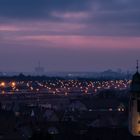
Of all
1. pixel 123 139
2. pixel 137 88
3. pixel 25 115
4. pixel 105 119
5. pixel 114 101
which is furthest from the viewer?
pixel 114 101

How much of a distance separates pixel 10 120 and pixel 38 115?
2636 cm

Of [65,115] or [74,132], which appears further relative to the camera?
[65,115]

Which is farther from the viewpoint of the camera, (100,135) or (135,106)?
(100,135)

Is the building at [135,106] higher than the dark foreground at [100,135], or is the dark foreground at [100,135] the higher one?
the building at [135,106]

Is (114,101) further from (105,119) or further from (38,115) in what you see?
(105,119)

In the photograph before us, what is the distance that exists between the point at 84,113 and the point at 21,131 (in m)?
28.4

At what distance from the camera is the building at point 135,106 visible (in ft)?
178

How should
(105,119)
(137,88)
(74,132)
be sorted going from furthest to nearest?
(105,119) < (74,132) < (137,88)

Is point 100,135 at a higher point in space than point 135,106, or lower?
lower

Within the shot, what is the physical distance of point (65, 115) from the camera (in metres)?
94.2

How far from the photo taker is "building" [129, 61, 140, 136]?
54.2 m

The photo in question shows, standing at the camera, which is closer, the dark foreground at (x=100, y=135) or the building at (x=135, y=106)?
the building at (x=135, y=106)

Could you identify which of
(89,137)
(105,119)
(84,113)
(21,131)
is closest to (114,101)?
(84,113)

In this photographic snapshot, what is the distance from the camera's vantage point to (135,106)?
54.5 m
